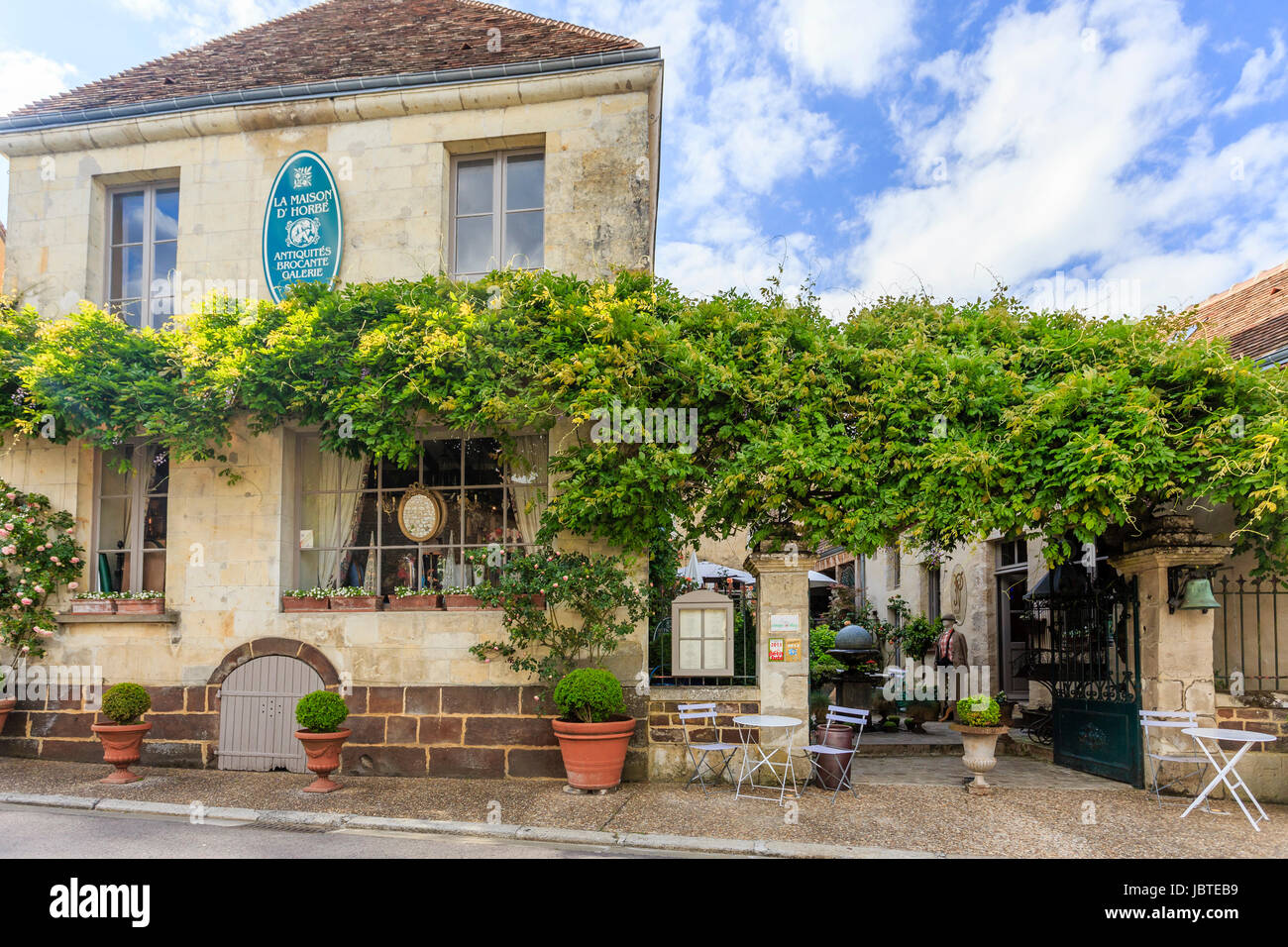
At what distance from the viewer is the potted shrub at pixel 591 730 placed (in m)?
7.84

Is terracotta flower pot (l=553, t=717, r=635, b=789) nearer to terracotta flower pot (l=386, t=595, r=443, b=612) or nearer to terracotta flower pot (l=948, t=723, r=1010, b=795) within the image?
terracotta flower pot (l=386, t=595, r=443, b=612)

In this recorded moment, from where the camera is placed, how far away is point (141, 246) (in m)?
10.4

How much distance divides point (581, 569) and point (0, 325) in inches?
252

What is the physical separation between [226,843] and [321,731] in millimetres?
1676

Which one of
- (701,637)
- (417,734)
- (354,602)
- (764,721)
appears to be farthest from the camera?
(354,602)

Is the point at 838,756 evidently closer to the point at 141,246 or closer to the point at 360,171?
the point at 360,171

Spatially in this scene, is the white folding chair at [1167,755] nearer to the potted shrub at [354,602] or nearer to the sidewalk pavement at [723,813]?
the sidewalk pavement at [723,813]

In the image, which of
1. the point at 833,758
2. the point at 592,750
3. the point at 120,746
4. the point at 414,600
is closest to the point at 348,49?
the point at 414,600

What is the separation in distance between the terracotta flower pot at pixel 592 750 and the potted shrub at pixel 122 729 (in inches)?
154

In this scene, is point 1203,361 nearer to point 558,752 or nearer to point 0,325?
point 558,752

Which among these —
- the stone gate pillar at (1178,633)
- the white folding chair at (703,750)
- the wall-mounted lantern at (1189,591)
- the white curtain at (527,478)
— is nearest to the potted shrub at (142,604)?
the white curtain at (527,478)

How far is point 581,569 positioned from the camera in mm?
8406
